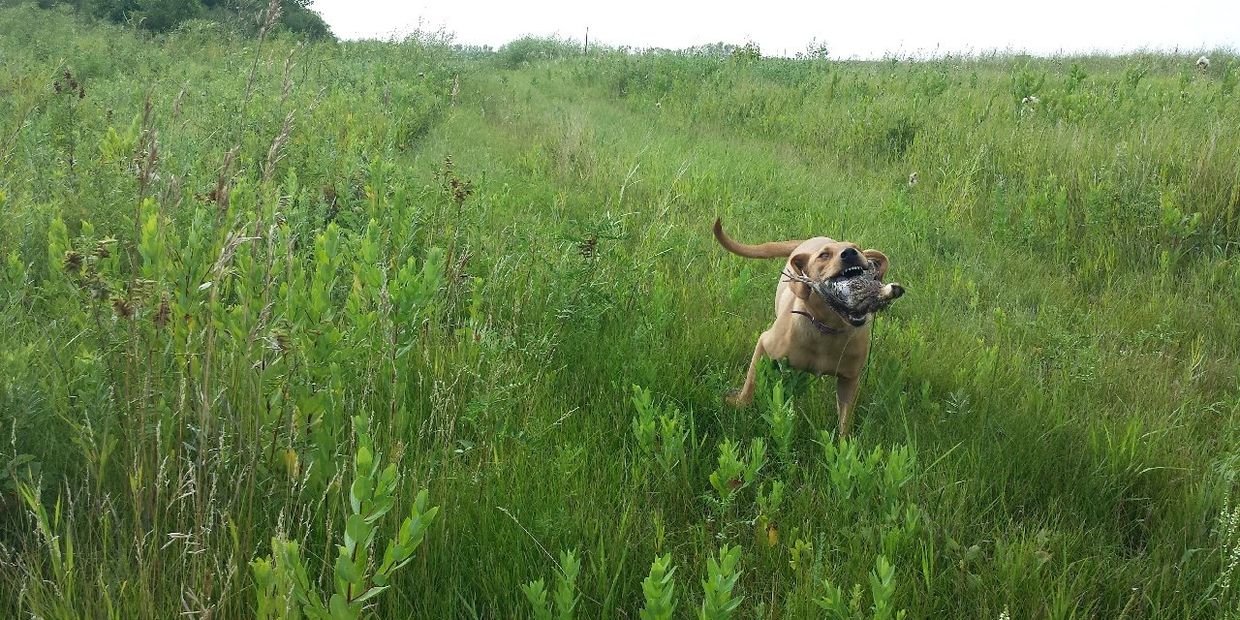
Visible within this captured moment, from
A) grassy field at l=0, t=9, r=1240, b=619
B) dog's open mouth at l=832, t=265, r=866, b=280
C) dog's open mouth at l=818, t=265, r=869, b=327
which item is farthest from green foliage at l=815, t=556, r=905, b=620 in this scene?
dog's open mouth at l=832, t=265, r=866, b=280

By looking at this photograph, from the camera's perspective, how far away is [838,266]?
2746 mm

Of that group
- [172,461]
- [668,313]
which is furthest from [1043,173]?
[172,461]

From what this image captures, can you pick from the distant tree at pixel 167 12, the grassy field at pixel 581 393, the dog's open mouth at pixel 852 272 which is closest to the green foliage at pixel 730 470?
the grassy field at pixel 581 393

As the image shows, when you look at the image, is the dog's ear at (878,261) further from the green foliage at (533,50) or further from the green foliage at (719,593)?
the green foliage at (533,50)

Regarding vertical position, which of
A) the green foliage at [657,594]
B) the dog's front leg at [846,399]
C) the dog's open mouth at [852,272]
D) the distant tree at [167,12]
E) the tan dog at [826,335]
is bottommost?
the dog's front leg at [846,399]

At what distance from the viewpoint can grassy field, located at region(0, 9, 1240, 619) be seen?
1.67 meters

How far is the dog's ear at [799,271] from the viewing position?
2862 millimetres

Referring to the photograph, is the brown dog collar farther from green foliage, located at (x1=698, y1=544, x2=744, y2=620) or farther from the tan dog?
green foliage, located at (x1=698, y1=544, x2=744, y2=620)

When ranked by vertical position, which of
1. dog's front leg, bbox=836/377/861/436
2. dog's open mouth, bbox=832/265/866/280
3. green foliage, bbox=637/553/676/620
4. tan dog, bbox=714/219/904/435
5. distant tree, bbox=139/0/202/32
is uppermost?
distant tree, bbox=139/0/202/32

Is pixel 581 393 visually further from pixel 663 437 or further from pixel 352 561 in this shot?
pixel 352 561

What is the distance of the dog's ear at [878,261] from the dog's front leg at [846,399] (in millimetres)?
407

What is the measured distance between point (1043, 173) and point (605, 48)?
59.8ft

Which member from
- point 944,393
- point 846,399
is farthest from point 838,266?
point 944,393

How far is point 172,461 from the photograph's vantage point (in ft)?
5.70
